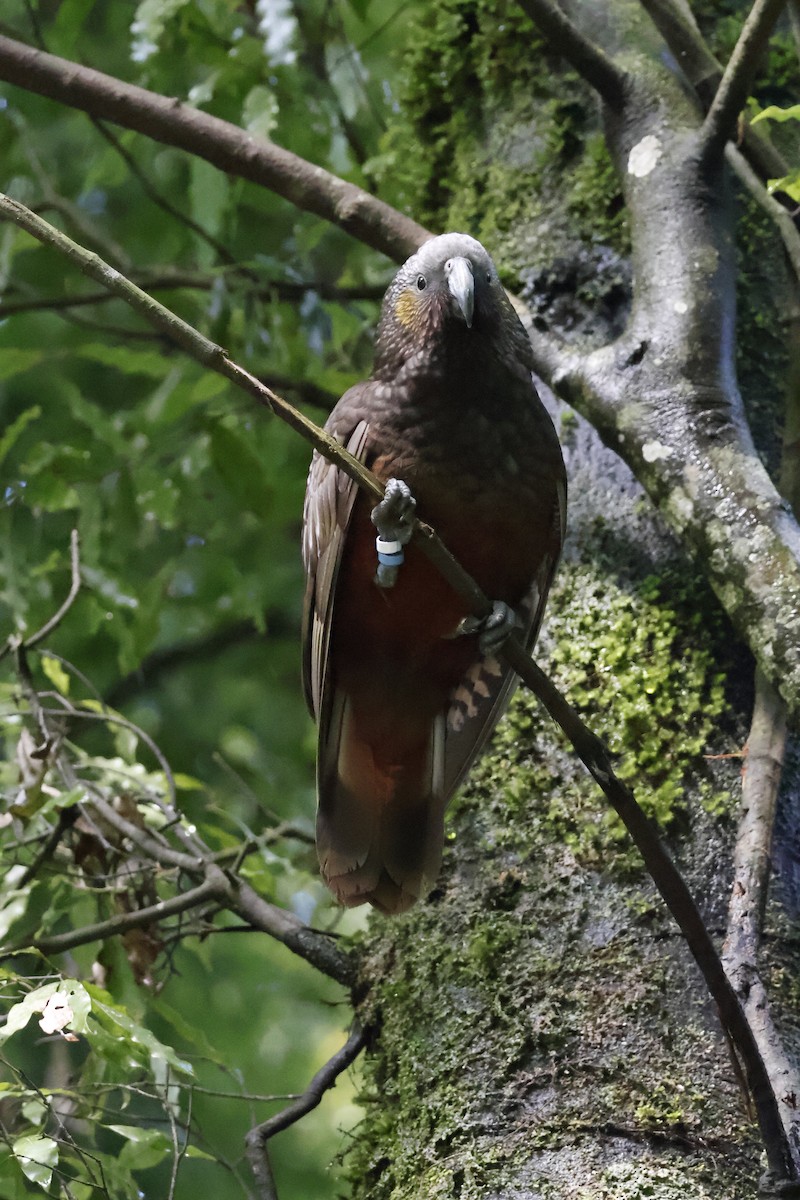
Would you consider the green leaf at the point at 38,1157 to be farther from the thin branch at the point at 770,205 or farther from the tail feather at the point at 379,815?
the thin branch at the point at 770,205

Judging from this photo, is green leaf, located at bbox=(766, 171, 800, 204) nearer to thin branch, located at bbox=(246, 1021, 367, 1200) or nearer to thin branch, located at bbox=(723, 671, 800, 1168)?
thin branch, located at bbox=(723, 671, 800, 1168)

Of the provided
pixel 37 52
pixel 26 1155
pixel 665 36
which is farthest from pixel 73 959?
pixel 665 36

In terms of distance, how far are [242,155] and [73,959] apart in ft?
6.49

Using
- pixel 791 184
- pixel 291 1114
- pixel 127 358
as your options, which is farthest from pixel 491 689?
pixel 127 358

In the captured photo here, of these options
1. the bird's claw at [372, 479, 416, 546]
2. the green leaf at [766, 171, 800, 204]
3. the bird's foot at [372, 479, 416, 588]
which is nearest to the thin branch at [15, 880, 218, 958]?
the bird's foot at [372, 479, 416, 588]

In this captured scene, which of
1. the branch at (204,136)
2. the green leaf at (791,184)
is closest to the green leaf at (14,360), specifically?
the branch at (204,136)

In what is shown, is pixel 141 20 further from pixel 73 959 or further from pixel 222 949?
pixel 222 949

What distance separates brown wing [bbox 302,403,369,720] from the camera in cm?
241

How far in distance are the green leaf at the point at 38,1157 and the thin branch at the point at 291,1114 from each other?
19.7 inches

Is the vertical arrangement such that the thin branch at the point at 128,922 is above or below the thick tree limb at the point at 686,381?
below

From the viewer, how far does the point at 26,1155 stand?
5.54 feet

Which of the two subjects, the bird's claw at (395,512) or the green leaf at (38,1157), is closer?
the green leaf at (38,1157)

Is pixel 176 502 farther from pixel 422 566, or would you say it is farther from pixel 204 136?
pixel 422 566

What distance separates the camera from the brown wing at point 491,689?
245cm
